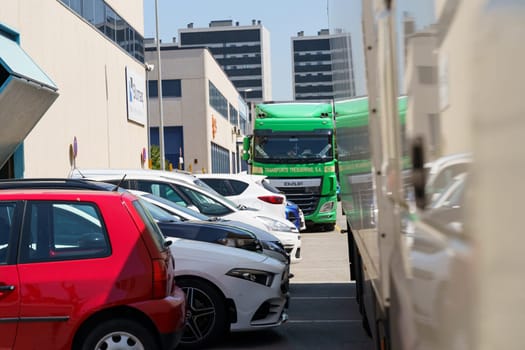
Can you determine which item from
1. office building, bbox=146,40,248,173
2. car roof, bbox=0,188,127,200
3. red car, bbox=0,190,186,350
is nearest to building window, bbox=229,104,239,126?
office building, bbox=146,40,248,173

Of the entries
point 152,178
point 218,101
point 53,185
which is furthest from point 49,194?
point 218,101

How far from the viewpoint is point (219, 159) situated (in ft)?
244

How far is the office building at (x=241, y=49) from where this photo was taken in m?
175

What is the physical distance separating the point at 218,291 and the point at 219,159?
6652 cm

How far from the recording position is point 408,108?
2361 millimetres

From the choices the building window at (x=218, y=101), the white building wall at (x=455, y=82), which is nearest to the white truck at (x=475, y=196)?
the white building wall at (x=455, y=82)

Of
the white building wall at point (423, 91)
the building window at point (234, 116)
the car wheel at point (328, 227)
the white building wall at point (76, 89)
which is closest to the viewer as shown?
the white building wall at point (423, 91)

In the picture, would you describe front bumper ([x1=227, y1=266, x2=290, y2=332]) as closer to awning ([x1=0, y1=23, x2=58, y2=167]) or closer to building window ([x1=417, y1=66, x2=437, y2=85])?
building window ([x1=417, y1=66, x2=437, y2=85])

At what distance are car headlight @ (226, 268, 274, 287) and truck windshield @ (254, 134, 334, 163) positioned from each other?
16.3 metres

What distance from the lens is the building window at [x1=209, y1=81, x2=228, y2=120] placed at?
67938mm

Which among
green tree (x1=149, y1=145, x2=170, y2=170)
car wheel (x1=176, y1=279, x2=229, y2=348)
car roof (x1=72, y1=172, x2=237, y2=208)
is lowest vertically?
car wheel (x1=176, y1=279, x2=229, y2=348)

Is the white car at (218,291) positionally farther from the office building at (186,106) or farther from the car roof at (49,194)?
the office building at (186,106)

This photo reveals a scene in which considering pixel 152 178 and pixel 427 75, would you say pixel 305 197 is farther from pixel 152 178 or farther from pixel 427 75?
pixel 427 75

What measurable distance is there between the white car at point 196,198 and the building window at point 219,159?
54.0 m
